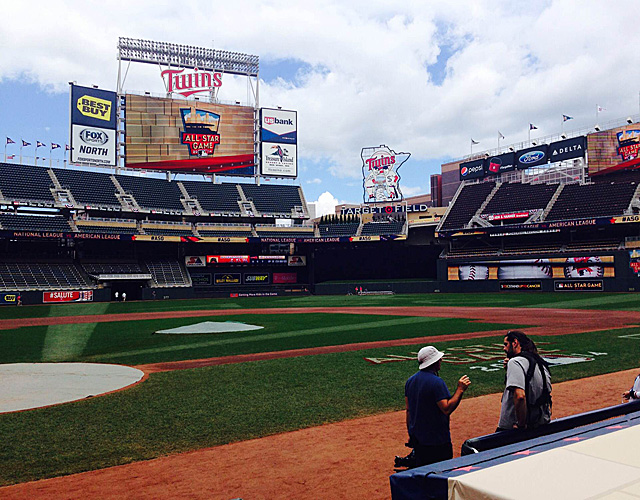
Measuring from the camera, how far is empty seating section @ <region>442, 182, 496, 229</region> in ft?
200

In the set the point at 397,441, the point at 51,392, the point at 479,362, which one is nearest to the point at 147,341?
the point at 51,392

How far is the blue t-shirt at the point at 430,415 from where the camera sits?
16.5 feet

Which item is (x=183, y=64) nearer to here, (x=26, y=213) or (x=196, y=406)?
(x=26, y=213)

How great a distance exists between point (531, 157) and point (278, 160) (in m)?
32.0

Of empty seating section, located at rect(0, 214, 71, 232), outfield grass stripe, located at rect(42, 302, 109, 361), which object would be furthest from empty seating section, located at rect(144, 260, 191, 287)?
outfield grass stripe, located at rect(42, 302, 109, 361)

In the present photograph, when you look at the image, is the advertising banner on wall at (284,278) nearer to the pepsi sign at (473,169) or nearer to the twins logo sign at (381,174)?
the twins logo sign at (381,174)

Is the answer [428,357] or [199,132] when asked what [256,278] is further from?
[428,357]

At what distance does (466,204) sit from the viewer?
6362 centimetres

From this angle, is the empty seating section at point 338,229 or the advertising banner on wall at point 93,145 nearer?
the advertising banner on wall at point 93,145

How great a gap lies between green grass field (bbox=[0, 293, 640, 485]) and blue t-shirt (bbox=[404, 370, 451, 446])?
3802 mm

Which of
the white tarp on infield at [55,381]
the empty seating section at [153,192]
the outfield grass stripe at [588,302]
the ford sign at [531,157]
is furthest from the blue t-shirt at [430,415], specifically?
the ford sign at [531,157]

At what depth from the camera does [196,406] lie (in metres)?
9.97

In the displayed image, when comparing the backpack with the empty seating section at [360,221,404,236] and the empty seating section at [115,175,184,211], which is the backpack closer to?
the empty seating section at [360,221,404,236]

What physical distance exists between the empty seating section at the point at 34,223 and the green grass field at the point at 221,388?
3134 cm
